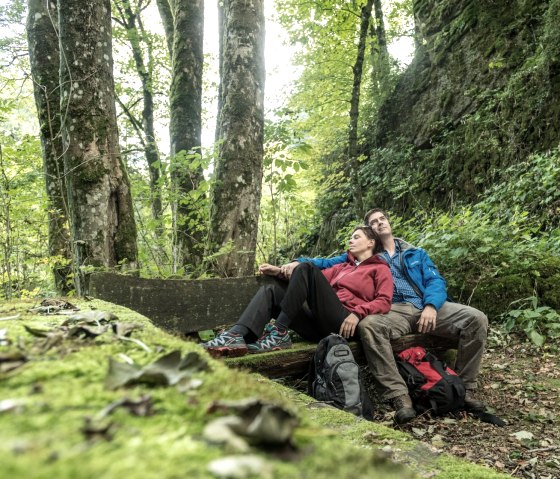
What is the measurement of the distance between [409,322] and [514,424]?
1.21 meters

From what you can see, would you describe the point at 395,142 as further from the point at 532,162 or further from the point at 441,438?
the point at 441,438

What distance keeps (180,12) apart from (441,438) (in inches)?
312

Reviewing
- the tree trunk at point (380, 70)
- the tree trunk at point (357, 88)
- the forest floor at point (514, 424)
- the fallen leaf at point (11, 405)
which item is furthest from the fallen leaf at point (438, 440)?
the tree trunk at point (380, 70)

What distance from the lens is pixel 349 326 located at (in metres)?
3.84

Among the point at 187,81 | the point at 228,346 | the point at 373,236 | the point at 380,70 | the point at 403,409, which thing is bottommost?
the point at 403,409

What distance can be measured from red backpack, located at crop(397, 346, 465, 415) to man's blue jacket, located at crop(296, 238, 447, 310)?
63 cm

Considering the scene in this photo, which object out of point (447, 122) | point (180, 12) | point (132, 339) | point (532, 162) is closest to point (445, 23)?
point (447, 122)

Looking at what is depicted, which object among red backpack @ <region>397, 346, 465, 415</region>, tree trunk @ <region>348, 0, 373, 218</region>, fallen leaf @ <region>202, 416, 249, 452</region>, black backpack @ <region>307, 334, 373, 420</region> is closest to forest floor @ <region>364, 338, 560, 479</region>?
red backpack @ <region>397, 346, 465, 415</region>

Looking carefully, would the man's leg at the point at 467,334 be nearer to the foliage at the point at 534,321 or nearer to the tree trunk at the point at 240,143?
the foliage at the point at 534,321

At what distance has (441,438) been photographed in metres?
3.16

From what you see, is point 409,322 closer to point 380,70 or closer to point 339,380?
point 339,380

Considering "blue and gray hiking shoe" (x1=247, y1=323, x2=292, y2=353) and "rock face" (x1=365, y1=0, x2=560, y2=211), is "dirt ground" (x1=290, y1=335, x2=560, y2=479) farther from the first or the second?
"rock face" (x1=365, y1=0, x2=560, y2=211)

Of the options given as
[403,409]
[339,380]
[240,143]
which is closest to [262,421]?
[339,380]

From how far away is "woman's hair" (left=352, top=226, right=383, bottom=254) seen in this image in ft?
15.5
